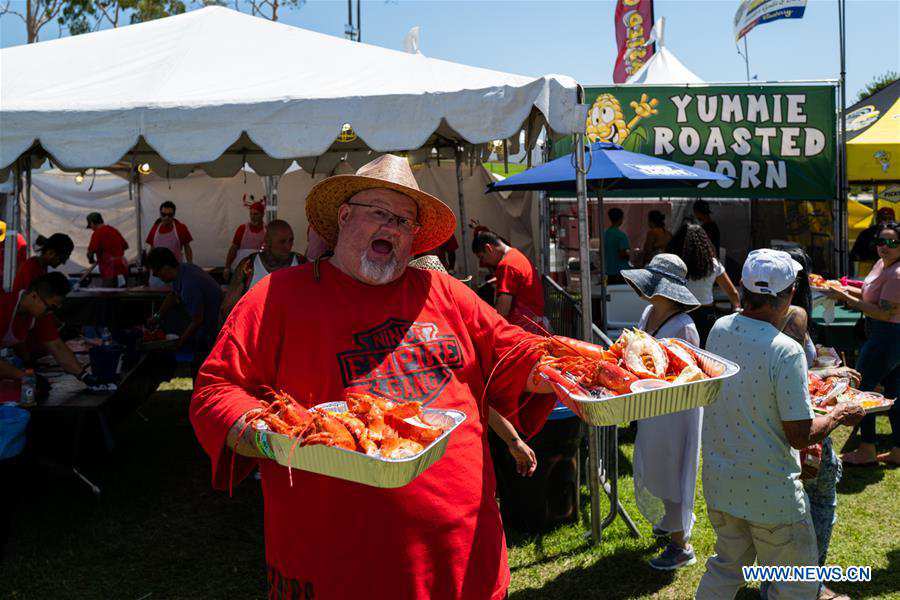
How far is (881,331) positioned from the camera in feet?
19.8

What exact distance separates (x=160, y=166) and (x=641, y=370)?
9517mm

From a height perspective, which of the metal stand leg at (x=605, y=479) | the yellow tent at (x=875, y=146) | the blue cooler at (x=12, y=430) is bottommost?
the metal stand leg at (x=605, y=479)

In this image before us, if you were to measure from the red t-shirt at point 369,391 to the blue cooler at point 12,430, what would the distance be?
296 centimetres

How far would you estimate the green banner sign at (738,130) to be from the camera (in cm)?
1079

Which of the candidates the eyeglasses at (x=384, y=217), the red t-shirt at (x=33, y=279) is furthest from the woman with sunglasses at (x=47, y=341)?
the eyeglasses at (x=384, y=217)

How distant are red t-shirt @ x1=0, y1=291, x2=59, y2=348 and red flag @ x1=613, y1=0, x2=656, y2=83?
64.1 ft

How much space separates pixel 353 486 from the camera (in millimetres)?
2301

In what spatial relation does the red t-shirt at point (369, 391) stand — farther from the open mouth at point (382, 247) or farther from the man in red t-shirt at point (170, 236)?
the man in red t-shirt at point (170, 236)

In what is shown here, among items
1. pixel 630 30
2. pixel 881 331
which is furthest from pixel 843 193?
pixel 630 30

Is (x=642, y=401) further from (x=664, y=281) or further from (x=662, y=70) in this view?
(x=662, y=70)

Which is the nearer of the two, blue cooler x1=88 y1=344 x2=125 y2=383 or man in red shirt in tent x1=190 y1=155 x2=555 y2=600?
man in red shirt in tent x1=190 y1=155 x2=555 y2=600

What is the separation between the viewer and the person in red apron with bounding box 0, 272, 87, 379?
535 cm

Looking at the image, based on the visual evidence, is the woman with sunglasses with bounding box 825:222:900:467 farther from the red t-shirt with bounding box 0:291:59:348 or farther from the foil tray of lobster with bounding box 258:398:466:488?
the red t-shirt with bounding box 0:291:59:348

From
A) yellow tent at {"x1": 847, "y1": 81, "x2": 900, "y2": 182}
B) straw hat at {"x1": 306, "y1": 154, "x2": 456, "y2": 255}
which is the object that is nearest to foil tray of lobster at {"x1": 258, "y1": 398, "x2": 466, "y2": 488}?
straw hat at {"x1": 306, "y1": 154, "x2": 456, "y2": 255}
